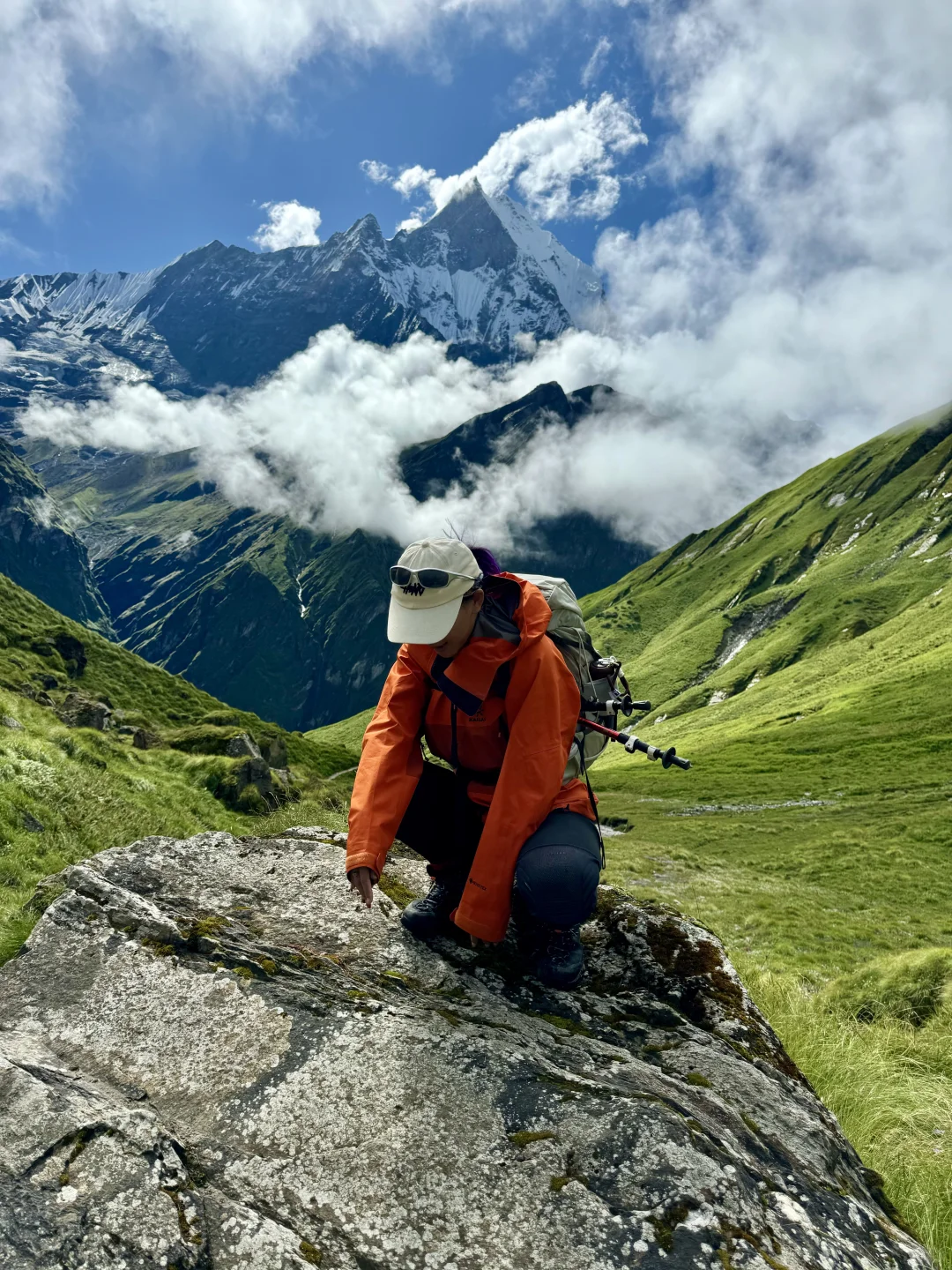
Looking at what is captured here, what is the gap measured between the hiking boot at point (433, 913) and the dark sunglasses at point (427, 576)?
3296 millimetres

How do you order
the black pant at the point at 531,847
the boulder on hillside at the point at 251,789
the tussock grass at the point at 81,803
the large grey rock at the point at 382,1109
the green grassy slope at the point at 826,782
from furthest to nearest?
the green grassy slope at the point at 826,782 → the boulder on hillside at the point at 251,789 → the tussock grass at the point at 81,803 → the black pant at the point at 531,847 → the large grey rock at the point at 382,1109

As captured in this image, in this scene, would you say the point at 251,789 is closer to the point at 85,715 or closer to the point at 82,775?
the point at 85,715

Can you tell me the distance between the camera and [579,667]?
6.64m

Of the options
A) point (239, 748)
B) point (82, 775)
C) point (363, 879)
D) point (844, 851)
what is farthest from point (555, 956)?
point (844, 851)

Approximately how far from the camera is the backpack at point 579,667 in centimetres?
652

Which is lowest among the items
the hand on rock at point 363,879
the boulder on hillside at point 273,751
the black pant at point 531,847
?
the boulder on hillside at point 273,751

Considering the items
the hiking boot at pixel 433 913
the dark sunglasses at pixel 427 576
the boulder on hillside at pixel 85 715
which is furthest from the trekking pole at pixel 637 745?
the boulder on hillside at pixel 85 715

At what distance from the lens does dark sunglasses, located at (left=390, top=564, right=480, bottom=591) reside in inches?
228

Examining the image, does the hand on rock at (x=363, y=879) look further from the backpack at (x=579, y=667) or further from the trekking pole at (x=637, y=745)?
the trekking pole at (x=637, y=745)

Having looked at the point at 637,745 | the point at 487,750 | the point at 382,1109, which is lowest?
the point at 382,1109

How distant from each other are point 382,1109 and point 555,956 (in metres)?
2.45

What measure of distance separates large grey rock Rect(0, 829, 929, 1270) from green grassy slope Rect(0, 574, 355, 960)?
1.87m

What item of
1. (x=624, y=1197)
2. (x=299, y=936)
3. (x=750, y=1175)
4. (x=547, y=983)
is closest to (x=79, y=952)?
(x=299, y=936)

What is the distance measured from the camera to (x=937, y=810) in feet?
208
